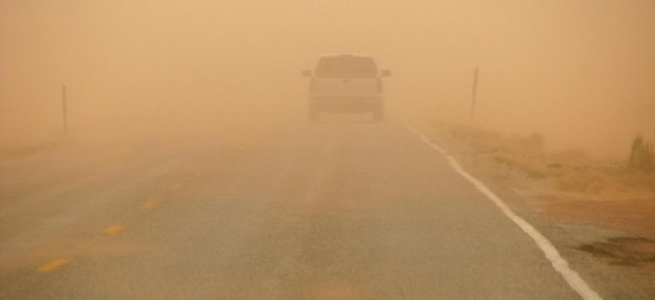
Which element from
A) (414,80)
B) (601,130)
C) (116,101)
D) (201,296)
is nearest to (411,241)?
(201,296)

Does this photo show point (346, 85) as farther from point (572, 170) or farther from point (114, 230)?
point (114, 230)

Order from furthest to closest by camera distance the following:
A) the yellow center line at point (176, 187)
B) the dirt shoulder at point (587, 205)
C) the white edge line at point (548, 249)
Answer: the yellow center line at point (176, 187) < the dirt shoulder at point (587, 205) < the white edge line at point (548, 249)

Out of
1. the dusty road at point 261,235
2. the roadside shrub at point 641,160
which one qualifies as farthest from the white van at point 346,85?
the roadside shrub at point 641,160

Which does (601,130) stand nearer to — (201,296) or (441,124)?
(441,124)

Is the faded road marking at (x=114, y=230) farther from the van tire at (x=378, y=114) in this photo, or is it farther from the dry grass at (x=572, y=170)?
the van tire at (x=378, y=114)

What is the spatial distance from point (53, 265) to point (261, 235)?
211 centimetres

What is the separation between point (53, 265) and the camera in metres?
7.57

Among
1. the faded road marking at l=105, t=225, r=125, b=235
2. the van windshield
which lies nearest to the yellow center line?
the faded road marking at l=105, t=225, r=125, b=235

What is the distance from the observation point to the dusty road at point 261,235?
6887 millimetres

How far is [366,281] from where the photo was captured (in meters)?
7.03

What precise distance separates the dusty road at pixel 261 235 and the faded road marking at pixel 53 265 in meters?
0.03

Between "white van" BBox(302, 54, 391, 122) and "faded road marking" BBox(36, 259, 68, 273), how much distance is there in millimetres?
20106

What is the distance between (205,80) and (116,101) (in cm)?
1735

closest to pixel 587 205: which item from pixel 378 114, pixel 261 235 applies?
pixel 261 235
